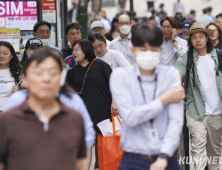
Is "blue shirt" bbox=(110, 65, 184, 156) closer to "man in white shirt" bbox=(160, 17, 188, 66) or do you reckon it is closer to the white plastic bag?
the white plastic bag

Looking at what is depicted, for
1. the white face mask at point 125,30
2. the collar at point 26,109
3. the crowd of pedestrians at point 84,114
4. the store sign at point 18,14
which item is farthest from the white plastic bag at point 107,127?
the store sign at point 18,14

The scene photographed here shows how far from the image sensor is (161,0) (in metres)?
44.6

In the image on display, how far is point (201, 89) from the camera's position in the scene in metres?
6.93

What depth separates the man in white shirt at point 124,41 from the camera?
A: 9539 millimetres

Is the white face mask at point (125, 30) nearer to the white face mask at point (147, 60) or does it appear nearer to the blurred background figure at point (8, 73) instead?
the blurred background figure at point (8, 73)

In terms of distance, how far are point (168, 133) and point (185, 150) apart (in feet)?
11.5

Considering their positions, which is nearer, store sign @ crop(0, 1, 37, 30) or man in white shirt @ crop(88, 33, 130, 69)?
man in white shirt @ crop(88, 33, 130, 69)

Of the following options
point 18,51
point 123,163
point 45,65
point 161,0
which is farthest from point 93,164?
point 161,0

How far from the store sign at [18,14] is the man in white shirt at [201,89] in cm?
397

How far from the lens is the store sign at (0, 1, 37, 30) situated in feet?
33.3

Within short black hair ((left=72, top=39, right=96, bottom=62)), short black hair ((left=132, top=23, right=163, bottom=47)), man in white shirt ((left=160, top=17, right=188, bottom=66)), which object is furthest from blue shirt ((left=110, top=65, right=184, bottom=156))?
man in white shirt ((left=160, top=17, right=188, bottom=66))

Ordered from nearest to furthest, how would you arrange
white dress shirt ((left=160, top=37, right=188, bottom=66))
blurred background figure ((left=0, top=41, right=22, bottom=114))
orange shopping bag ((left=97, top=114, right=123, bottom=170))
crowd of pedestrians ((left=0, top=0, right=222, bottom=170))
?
crowd of pedestrians ((left=0, top=0, right=222, bottom=170)), orange shopping bag ((left=97, top=114, right=123, bottom=170)), blurred background figure ((left=0, top=41, right=22, bottom=114)), white dress shirt ((left=160, top=37, right=188, bottom=66))

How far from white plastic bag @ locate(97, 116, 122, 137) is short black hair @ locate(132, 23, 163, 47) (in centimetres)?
275

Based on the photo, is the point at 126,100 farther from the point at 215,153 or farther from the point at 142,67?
the point at 215,153
